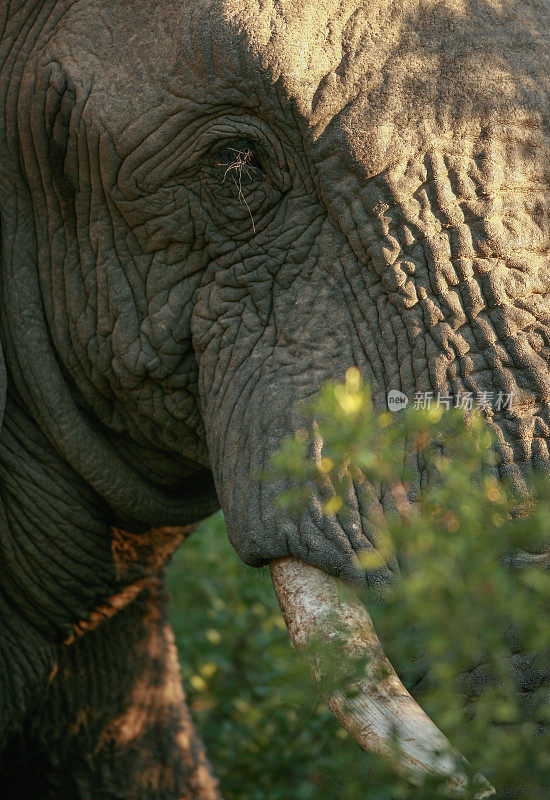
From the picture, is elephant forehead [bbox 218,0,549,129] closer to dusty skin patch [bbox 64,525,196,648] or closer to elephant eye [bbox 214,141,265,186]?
elephant eye [bbox 214,141,265,186]

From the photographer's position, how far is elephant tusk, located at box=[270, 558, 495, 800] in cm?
191

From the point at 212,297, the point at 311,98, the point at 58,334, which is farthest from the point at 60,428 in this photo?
the point at 311,98

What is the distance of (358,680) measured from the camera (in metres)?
1.75

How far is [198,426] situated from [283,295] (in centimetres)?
51

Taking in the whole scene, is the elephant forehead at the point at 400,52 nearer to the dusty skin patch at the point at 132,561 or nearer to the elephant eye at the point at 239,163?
the elephant eye at the point at 239,163

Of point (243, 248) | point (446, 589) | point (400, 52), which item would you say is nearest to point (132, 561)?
point (243, 248)

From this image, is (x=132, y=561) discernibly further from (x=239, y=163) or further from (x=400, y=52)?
(x=400, y=52)

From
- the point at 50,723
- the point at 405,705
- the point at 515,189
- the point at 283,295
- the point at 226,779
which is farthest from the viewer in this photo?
the point at 226,779

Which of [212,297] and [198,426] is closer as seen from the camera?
[212,297]

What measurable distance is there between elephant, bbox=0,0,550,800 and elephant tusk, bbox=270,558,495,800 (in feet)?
0.07

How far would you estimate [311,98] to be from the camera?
2379 millimetres

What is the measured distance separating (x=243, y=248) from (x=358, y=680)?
44.8 inches

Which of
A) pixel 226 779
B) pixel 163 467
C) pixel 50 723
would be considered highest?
pixel 163 467

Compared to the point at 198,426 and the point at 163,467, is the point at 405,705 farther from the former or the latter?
the point at 163,467
